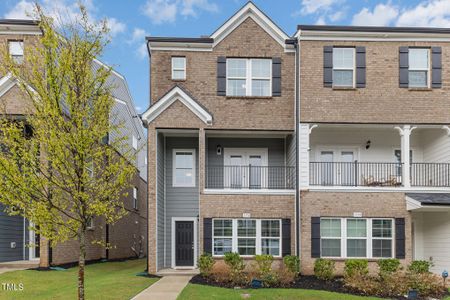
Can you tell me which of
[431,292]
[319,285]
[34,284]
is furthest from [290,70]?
[34,284]

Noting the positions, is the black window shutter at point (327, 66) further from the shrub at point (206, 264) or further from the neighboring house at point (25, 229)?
the shrub at point (206, 264)

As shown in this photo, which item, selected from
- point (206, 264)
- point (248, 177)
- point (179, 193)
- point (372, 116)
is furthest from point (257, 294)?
point (372, 116)

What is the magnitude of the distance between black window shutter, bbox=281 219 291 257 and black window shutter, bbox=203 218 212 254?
2.88 m

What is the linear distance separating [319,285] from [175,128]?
25.8 ft

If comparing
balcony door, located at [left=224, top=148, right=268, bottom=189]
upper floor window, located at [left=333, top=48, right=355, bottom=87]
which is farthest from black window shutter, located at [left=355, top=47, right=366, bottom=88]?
balcony door, located at [left=224, top=148, right=268, bottom=189]

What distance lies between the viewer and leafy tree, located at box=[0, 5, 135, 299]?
775 centimetres

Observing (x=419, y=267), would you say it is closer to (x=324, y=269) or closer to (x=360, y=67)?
(x=324, y=269)

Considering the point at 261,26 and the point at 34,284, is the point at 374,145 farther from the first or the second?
the point at 34,284

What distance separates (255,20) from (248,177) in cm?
660

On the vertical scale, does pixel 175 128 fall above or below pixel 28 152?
above

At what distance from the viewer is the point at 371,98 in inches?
611

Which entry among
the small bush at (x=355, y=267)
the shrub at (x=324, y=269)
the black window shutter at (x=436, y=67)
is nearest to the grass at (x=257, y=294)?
the small bush at (x=355, y=267)

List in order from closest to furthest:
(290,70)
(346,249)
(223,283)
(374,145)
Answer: (223,283) < (346,249) < (290,70) < (374,145)

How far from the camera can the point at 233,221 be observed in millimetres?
15727
